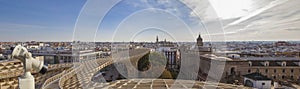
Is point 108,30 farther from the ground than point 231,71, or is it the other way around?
point 108,30

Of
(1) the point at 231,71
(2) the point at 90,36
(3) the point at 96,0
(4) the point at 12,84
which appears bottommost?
(1) the point at 231,71

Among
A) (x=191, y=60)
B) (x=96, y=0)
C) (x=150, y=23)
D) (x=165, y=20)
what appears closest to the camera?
(x=96, y=0)

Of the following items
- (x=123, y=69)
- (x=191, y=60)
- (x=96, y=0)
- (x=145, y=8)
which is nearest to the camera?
(x=96, y=0)

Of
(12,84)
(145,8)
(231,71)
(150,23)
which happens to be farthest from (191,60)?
(12,84)

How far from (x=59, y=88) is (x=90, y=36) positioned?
334 cm

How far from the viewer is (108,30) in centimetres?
964

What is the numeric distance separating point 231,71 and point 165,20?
42.7ft

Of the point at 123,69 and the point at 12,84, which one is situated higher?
the point at 12,84

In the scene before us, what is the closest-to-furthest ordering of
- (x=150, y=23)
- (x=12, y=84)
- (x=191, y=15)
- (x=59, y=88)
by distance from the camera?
(x=59, y=88), (x=12, y=84), (x=191, y=15), (x=150, y=23)

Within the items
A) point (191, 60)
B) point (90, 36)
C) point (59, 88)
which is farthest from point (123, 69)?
point (59, 88)

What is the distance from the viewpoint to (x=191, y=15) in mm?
8945

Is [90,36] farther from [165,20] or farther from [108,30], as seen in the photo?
[165,20]

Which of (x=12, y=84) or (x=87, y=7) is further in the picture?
(x=87, y=7)

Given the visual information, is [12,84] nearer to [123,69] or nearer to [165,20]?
[165,20]
